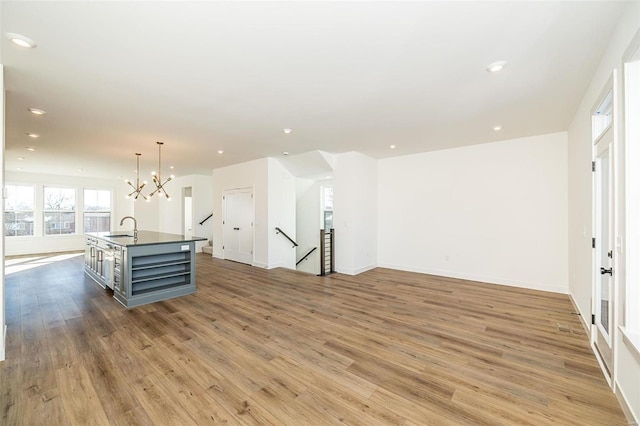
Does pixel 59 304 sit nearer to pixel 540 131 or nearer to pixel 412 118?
pixel 412 118

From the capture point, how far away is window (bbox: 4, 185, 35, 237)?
820 cm

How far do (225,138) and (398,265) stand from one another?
4728mm

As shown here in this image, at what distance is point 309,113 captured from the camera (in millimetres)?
3637

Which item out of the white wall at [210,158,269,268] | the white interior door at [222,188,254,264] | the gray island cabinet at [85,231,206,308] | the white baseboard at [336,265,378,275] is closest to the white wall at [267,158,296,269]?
the white wall at [210,158,269,268]

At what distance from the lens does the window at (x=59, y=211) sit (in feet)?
28.9

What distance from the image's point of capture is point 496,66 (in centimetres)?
245

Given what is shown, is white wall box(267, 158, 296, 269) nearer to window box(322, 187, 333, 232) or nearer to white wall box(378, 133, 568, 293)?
window box(322, 187, 333, 232)

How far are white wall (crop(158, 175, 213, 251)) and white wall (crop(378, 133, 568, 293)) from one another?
20.3 feet

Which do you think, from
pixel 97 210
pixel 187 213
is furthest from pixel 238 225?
pixel 97 210

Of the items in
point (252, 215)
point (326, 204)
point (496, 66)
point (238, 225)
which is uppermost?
point (496, 66)

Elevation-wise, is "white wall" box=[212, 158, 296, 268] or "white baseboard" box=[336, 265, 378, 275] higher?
"white wall" box=[212, 158, 296, 268]

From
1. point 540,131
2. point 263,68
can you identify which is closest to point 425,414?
point 263,68

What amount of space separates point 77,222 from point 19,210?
56.0 inches

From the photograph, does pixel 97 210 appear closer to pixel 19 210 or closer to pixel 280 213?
pixel 19 210
